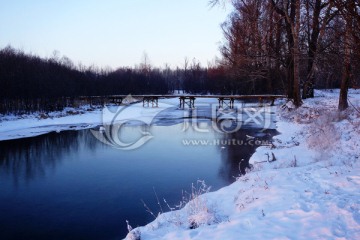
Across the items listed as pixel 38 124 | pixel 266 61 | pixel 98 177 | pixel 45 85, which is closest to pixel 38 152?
pixel 98 177

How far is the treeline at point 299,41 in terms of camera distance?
16.5 feet

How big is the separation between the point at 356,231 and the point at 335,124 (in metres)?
8.62

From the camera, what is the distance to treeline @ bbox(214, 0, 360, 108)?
5.03 meters

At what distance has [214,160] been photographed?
35.4ft

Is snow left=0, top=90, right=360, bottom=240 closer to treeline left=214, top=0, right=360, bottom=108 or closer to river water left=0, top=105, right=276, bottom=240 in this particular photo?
river water left=0, top=105, right=276, bottom=240

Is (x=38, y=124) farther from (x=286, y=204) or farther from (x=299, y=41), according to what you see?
(x=286, y=204)

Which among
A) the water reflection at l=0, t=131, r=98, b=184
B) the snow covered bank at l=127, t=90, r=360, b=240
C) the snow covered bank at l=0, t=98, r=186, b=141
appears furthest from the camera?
the snow covered bank at l=0, t=98, r=186, b=141

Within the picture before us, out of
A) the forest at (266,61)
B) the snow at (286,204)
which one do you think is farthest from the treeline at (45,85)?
the snow at (286,204)

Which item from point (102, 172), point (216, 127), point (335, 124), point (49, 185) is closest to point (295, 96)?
point (216, 127)

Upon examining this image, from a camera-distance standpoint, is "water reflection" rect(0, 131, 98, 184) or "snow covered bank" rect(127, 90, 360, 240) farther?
"water reflection" rect(0, 131, 98, 184)

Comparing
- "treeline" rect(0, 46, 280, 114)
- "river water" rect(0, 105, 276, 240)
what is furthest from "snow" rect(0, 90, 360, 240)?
"treeline" rect(0, 46, 280, 114)

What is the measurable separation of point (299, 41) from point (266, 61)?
5134 mm

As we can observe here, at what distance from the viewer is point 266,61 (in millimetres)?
24812

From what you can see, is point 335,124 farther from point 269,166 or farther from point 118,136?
point 118,136
